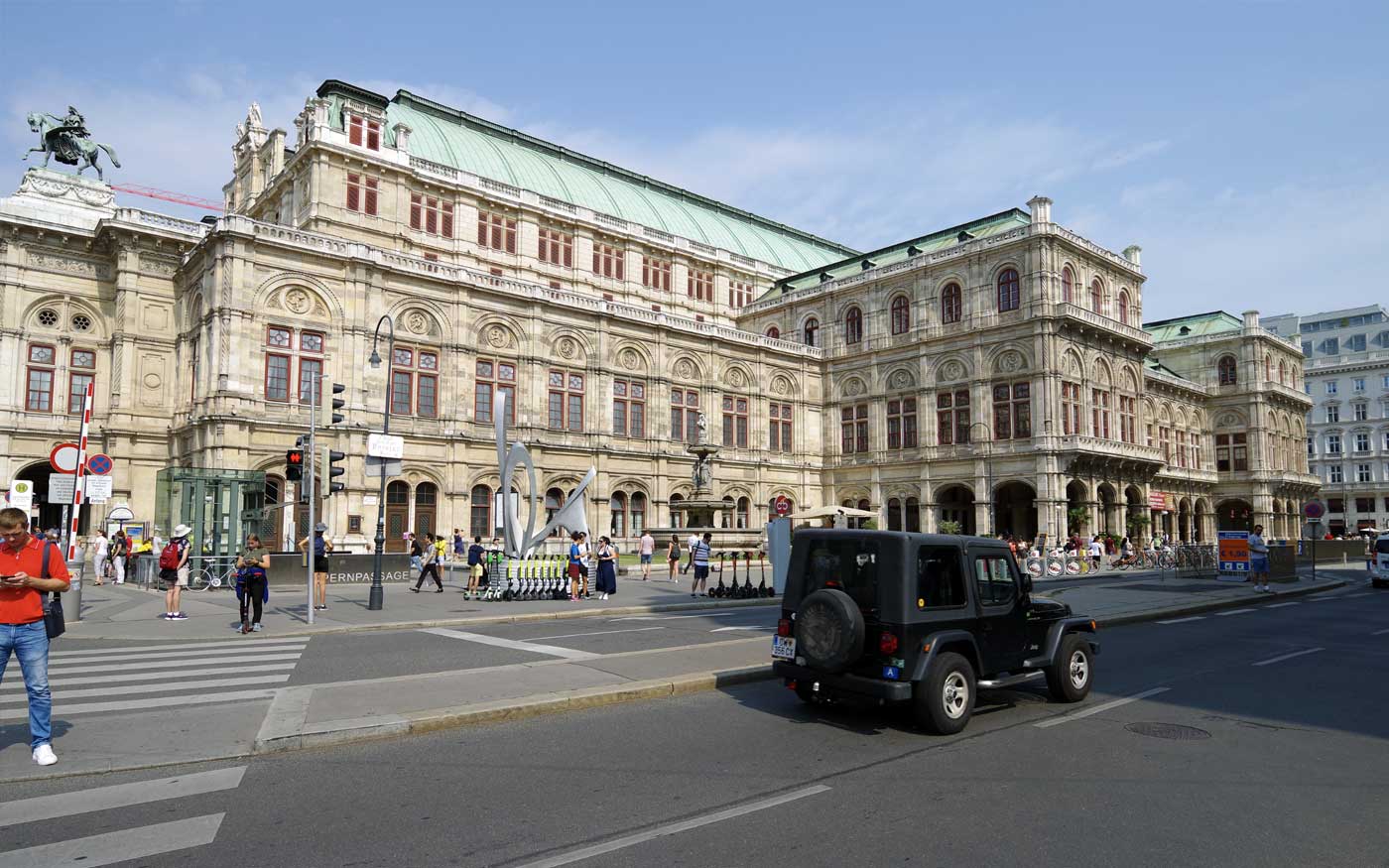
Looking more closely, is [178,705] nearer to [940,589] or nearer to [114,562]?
[940,589]

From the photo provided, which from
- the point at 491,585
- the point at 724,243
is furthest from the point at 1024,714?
the point at 724,243

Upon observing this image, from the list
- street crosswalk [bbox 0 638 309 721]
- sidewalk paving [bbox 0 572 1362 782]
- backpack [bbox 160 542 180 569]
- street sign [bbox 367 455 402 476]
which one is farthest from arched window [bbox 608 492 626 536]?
street crosswalk [bbox 0 638 309 721]

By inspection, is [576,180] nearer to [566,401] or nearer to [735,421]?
[566,401]

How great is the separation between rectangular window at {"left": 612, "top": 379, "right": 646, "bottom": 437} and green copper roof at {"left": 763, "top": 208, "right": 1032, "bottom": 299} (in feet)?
62.4

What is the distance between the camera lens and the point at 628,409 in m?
50.3

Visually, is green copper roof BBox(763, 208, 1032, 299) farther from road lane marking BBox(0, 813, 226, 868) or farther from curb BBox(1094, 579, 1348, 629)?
road lane marking BBox(0, 813, 226, 868)

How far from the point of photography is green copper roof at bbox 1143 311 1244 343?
240ft

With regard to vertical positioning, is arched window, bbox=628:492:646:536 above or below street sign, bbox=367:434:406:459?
below

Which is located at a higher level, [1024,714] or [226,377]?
[226,377]

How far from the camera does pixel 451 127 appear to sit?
5431cm

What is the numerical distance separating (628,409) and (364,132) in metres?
21.2

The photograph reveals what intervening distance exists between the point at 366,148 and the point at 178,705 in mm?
42910

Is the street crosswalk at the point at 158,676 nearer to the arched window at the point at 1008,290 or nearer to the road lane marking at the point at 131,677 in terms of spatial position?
the road lane marking at the point at 131,677

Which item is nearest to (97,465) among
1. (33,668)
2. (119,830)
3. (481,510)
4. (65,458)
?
(65,458)
